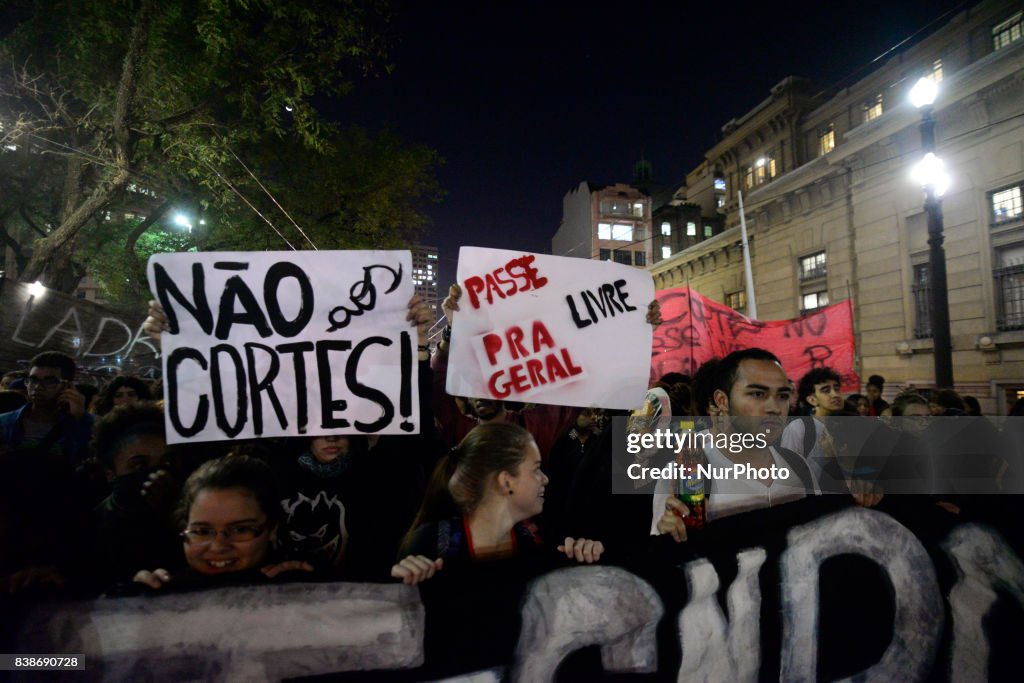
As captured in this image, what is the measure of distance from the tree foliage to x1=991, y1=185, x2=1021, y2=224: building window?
1486 centimetres

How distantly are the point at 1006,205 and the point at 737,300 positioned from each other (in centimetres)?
1063

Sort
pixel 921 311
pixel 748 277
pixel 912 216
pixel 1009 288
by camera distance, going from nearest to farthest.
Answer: pixel 1009 288, pixel 748 277, pixel 921 311, pixel 912 216

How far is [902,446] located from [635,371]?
1309 millimetres

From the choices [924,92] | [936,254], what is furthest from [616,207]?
Answer: [936,254]

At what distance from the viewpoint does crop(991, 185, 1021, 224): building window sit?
Result: 11.8 m

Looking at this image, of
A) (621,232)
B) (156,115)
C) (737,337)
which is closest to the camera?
(737,337)

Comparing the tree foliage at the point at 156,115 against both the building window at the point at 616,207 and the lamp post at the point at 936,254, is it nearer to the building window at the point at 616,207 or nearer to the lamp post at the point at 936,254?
the lamp post at the point at 936,254

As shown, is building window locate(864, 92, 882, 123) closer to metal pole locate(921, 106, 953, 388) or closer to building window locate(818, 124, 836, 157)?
building window locate(818, 124, 836, 157)

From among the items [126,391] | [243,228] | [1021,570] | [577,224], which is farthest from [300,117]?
[577,224]

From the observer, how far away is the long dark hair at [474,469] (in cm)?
211

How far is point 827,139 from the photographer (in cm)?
2156

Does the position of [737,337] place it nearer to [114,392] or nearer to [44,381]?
[114,392]

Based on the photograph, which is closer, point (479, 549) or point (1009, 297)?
point (479, 549)

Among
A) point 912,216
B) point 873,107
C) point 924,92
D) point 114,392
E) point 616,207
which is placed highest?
point 616,207
